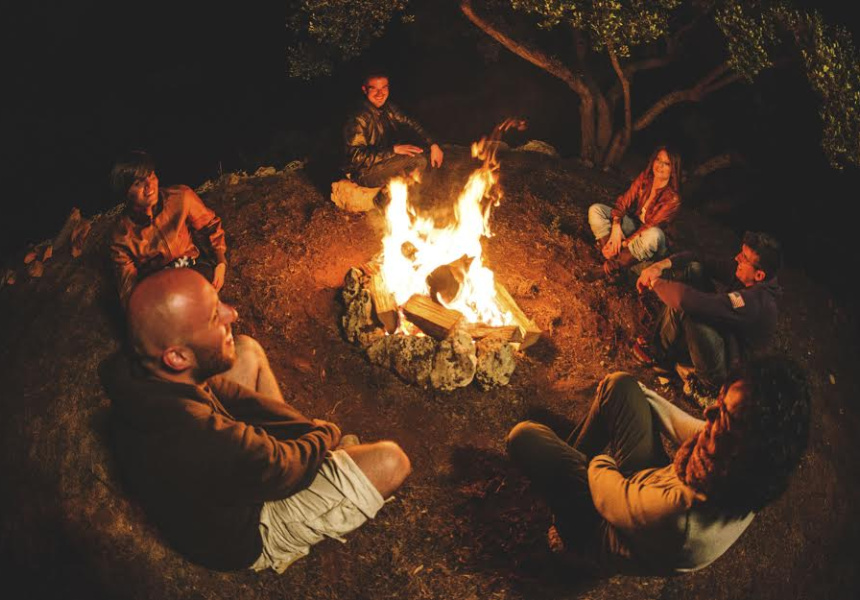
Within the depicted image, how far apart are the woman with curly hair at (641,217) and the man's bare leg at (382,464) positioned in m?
4.08

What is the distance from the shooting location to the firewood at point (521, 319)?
679cm

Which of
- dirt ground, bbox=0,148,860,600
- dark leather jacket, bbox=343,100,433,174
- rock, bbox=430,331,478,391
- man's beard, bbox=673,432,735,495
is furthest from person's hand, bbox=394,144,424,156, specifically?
man's beard, bbox=673,432,735,495

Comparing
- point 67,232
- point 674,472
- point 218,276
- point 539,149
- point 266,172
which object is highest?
point 674,472

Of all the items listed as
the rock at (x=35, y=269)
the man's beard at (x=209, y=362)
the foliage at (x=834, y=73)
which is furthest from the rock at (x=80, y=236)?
the foliage at (x=834, y=73)

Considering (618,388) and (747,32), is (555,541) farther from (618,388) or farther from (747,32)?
(747,32)

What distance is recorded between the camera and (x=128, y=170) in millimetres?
5918

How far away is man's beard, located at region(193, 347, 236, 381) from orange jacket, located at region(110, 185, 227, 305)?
257cm

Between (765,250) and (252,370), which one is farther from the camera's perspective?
(765,250)

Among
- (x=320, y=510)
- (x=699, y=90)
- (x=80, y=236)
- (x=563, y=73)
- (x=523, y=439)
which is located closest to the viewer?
(x=320, y=510)

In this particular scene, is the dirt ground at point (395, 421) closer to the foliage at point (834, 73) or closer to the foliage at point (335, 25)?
the foliage at point (335, 25)

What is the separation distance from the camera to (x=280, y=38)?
13516 mm

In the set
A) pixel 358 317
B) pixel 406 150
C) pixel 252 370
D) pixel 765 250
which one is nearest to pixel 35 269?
pixel 358 317

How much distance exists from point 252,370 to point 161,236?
2.25 metres

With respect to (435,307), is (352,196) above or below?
below
